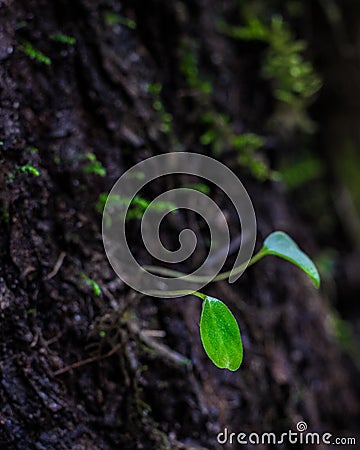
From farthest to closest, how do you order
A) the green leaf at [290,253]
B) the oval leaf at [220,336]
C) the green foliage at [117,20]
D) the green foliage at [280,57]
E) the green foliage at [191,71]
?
1. the green foliage at [280,57]
2. the green foliage at [191,71]
3. the green foliage at [117,20]
4. the green leaf at [290,253]
5. the oval leaf at [220,336]

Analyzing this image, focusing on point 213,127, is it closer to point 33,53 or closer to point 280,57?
point 280,57

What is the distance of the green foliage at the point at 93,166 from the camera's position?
1.11 meters

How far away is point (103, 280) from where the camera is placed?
1072 millimetres

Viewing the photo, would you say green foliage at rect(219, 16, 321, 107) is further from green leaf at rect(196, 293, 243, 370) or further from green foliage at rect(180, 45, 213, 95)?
green leaf at rect(196, 293, 243, 370)

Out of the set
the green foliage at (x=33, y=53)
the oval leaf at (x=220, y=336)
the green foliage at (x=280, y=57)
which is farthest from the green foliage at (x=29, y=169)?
the green foliage at (x=280, y=57)

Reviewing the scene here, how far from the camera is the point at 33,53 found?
41.5 inches

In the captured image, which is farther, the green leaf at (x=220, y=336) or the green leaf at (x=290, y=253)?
the green leaf at (x=290, y=253)

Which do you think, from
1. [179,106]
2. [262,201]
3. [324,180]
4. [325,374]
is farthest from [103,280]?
[324,180]

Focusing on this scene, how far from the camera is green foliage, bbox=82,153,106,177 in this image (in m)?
1.11

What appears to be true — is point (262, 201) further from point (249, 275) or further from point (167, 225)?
point (167, 225)

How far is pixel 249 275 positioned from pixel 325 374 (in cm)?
49

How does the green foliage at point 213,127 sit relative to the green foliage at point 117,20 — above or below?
below

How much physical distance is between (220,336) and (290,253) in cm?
26

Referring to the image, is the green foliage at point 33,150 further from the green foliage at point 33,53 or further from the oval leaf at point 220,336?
the oval leaf at point 220,336
